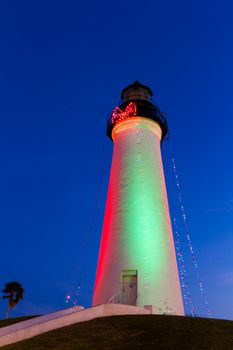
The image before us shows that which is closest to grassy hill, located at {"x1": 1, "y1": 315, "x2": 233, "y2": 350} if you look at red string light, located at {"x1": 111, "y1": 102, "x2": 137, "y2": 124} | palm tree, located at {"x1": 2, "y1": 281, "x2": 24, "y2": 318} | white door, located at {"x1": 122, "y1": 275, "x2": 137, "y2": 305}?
white door, located at {"x1": 122, "y1": 275, "x2": 137, "y2": 305}

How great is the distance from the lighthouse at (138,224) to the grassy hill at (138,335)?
3.99 metres

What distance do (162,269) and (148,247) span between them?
118cm

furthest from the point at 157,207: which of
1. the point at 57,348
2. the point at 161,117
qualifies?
the point at 57,348

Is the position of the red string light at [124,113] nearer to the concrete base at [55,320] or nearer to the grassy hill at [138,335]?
the concrete base at [55,320]

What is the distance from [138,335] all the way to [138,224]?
7.66 m

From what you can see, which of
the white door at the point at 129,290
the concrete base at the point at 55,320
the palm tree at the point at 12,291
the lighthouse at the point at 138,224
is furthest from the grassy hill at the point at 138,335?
the palm tree at the point at 12,291

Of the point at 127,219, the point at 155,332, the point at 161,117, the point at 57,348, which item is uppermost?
the point at 161,117

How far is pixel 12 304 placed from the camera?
36.8m

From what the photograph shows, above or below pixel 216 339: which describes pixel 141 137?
above

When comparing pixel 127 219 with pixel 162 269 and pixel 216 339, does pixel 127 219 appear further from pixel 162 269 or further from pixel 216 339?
pixel 216 339

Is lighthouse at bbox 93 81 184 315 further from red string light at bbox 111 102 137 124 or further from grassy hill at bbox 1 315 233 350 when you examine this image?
grassy hill at bbox 1 315 233 350

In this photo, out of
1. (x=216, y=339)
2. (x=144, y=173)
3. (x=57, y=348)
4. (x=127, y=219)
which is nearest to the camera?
(x=57, y=348)

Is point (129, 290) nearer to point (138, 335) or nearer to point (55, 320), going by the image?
point (55, 320)

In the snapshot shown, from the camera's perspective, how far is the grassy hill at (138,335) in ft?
30.3
